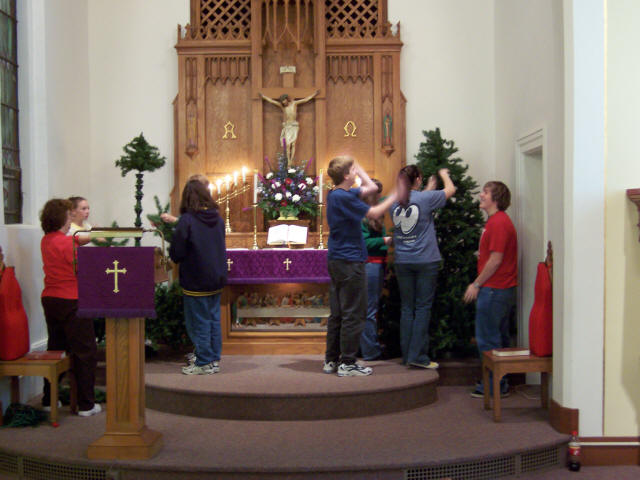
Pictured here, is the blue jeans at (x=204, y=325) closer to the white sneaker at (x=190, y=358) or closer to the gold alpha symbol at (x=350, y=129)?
the white sneaker at (x=190, y=358)

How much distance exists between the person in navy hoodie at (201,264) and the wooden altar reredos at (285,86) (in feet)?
6.83

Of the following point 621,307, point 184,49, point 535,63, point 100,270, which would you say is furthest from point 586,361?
point 184,49

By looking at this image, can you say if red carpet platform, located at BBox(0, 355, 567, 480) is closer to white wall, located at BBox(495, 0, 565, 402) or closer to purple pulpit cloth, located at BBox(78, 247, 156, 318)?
white wall, located at BBox(495, 0, 565, 402)

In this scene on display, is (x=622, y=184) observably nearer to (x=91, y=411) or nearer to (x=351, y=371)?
(x=351, y=371)

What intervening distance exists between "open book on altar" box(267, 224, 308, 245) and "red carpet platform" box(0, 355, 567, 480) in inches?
53.5

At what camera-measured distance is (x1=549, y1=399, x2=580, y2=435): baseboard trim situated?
15.8ft

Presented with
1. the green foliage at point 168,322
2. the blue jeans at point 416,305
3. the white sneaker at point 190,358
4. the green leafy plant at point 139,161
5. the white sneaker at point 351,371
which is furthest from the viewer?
the green leafy plant at point 139,161

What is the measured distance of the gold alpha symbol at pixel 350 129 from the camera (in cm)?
789

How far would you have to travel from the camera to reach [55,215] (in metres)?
5.36

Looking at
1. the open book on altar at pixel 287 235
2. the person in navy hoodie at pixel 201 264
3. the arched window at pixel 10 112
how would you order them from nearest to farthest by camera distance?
the person in navy hoodie at pixel 201 264 → the arched window at pixel 10 112 → the open book on altar at pixel 287 235

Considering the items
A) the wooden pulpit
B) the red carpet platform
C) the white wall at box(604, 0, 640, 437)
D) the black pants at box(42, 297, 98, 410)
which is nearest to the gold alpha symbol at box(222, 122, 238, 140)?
the red carpet platform

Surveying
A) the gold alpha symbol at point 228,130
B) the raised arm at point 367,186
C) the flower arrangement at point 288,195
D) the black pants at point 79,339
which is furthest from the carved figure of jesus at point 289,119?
the black pants at point 79,339

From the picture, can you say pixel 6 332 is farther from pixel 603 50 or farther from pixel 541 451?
pixel 603 50

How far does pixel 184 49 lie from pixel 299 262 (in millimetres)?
2843
